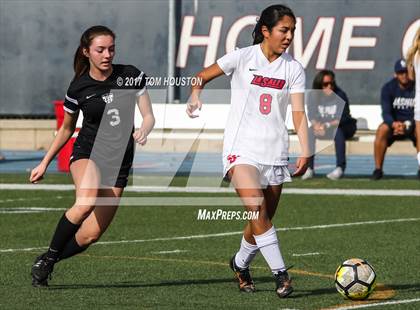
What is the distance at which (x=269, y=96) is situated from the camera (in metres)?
10.1

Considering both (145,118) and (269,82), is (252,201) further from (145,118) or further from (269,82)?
(145,118)

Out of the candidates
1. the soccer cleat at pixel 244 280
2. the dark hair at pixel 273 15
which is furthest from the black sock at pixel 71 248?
the dark hair at pixel 273 15

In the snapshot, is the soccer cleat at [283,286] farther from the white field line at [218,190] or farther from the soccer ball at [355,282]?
the white field line at [218,190]

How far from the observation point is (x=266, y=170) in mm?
10195

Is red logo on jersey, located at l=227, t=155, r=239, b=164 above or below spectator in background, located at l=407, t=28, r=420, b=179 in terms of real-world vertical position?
below

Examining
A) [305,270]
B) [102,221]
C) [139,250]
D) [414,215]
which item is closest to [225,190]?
[414,215]

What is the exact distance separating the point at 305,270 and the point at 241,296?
167cm

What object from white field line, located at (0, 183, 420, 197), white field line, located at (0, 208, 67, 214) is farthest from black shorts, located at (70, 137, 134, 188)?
white field line, located at (0, 183, 420, 197)

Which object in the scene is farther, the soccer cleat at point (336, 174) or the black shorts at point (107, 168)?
the soccer cleat at point (336, 174)

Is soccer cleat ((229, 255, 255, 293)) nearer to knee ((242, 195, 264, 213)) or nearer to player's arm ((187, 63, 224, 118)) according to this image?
knee ((242, 195, 264, 213))

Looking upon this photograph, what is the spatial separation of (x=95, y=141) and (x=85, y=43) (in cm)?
77

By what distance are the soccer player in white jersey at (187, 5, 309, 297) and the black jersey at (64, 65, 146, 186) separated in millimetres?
696

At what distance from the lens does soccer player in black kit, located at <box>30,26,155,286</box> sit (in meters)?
10.4

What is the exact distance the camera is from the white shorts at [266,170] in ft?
33.3
